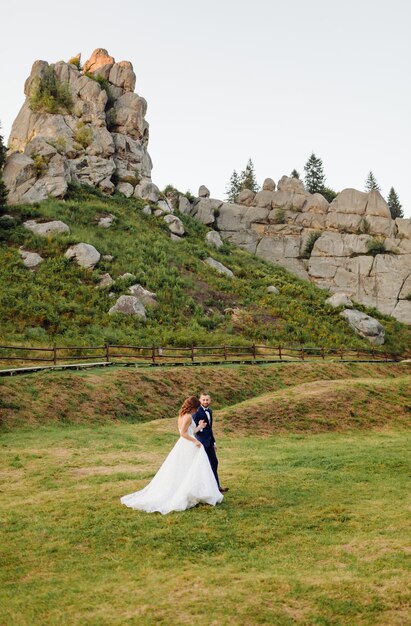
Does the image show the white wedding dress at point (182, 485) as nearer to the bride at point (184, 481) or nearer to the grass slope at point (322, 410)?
the bride at point (184, 481)

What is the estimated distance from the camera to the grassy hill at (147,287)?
144ft

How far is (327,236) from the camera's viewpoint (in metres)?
80.7

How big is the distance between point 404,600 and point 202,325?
144 feet

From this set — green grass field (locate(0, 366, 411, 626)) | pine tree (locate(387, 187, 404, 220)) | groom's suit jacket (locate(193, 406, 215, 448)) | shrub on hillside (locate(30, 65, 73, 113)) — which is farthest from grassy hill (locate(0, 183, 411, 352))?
pine tree (locate(387, 187, 404, 220))

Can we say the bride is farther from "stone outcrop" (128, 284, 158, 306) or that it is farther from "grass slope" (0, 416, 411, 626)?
"stone outcrop" (128, 284, 158, 306)

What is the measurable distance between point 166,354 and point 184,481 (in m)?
28.6

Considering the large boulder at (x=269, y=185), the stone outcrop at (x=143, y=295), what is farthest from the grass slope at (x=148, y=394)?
the large boulder at (x=269, y=185)

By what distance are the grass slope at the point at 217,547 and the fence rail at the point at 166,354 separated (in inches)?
645

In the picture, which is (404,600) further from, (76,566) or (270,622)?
(76,566)

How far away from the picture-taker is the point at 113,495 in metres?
13.1

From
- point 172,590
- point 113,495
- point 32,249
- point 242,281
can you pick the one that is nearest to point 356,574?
point 172,590

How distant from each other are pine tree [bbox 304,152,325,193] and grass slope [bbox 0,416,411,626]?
287 feet

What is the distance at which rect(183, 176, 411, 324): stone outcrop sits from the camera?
7656 centimetres

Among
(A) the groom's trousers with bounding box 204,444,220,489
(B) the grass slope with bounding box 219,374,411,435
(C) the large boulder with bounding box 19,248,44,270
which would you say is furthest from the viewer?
(C) the large boulder with bounding box 19,248,44,270
